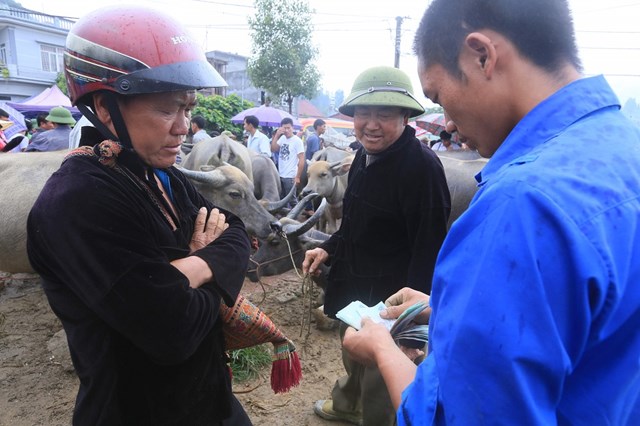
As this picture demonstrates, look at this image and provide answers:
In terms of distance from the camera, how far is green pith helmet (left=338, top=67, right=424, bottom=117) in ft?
9.04

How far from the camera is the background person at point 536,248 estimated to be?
28.9 inches

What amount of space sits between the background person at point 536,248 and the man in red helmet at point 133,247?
35.5 inches

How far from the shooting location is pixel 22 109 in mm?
18047

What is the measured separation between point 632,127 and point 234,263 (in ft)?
4.60

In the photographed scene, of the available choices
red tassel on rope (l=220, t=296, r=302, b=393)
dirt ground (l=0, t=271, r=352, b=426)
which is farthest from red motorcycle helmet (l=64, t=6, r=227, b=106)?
dirt ground (l=0, t=271, r=352, b=426)

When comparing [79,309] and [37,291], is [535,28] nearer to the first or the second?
[79,309]

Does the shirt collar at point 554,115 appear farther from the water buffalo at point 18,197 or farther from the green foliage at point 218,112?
the green foliage at point 218,112

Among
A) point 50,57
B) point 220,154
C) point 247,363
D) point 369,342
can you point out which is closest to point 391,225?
point 369,342

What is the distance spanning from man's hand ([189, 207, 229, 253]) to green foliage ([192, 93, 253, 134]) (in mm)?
19255

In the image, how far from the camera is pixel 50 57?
33.1 metres

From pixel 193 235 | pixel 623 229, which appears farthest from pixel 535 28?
pixel 193 235

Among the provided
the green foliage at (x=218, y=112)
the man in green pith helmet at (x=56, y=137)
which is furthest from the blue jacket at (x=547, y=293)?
the green foliage at (x=218, y=112)

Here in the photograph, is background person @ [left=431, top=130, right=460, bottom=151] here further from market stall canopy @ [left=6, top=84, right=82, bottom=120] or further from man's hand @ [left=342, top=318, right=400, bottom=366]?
market stall canopy @ [left=6, top=84, right=82, bottom=120]

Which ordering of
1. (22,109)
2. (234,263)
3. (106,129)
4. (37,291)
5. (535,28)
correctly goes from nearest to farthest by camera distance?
(535,28)
(106,129)
(234,263)
(37,291)
(22,109)
